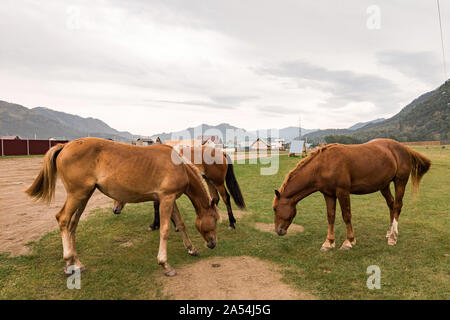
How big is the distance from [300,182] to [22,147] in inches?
1723

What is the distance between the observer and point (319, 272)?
455 centimetres

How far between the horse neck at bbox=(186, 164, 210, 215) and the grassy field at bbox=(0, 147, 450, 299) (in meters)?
1.17

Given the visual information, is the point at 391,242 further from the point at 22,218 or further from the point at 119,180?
the point at 22,218

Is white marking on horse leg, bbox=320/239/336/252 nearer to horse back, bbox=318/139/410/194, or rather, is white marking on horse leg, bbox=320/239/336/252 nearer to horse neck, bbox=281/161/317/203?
horse neck, bbox=281/161/317/203

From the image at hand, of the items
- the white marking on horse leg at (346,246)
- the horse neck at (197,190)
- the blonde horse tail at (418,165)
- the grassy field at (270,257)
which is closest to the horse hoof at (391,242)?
the grassy field at (270,257)

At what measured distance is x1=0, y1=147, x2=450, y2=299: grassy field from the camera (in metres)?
3.96

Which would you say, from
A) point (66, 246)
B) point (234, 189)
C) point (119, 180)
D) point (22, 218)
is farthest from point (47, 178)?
point (234, 189)

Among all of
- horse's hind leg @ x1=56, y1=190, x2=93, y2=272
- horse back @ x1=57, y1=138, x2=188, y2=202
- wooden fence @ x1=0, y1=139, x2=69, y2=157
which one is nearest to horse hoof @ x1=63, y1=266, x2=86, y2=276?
horse's hind leg @ x1=56, y1=190, x2=93, y2=272
